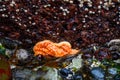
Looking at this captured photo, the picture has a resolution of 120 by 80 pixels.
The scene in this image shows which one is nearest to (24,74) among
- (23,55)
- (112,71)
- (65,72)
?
(65,72)

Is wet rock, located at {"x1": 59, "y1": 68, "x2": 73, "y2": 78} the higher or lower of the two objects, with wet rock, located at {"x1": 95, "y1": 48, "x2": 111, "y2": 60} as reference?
lower

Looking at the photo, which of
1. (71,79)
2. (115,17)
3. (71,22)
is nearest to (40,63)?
(71,79)

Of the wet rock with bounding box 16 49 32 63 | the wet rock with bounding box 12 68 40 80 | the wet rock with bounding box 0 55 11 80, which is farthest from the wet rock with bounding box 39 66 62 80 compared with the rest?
the wet rock with bounding box 16 49 32 63

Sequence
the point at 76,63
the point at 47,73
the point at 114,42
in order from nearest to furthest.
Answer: the point at 47,73
the point at 76,63
the point at 114,42

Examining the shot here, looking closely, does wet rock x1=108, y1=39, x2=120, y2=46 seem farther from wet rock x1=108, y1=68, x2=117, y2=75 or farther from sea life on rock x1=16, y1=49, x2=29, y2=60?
sea life on rock x1=16, y1=49, x2=29, y2=60

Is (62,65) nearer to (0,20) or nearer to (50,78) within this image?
(50,78)

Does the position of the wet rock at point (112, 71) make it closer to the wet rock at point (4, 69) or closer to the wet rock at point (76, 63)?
the wet rock at point (76, 63)

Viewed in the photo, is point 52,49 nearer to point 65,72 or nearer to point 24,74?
point 65,72
